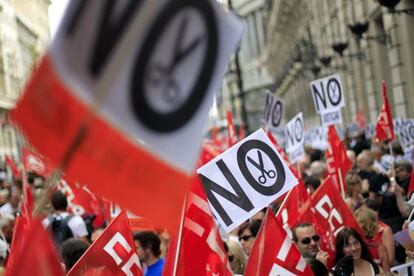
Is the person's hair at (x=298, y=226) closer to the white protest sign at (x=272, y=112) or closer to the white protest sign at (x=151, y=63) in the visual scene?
the white protest sign at (x=151, y=63)

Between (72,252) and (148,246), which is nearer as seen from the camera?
(148,246)

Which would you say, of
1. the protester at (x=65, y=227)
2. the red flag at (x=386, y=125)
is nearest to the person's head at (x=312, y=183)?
the red flag at (x=386, y=125)

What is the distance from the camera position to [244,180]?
6.15 metres

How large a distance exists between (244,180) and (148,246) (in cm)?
77

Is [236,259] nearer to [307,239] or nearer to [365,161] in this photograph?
[307,239]

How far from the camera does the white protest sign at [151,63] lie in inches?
94.3

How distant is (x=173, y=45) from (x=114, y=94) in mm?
237

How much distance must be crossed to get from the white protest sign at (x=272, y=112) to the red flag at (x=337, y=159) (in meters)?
1.16

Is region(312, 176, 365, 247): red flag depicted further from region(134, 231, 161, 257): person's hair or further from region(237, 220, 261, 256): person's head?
region(134, 231, 161, 257): person's hair

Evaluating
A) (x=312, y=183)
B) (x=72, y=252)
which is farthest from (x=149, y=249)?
(x=312, y=183)

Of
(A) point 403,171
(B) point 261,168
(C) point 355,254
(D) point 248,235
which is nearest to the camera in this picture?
(C) point 355,254

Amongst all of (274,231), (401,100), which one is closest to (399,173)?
(274,231)

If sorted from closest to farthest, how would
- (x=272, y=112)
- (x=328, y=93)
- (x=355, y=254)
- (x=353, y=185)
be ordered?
(x=355, y=254)
(x=353, y=185)
(x=328, y=93)
(x=272, y=112)

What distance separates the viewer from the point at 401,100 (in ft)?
68.4
